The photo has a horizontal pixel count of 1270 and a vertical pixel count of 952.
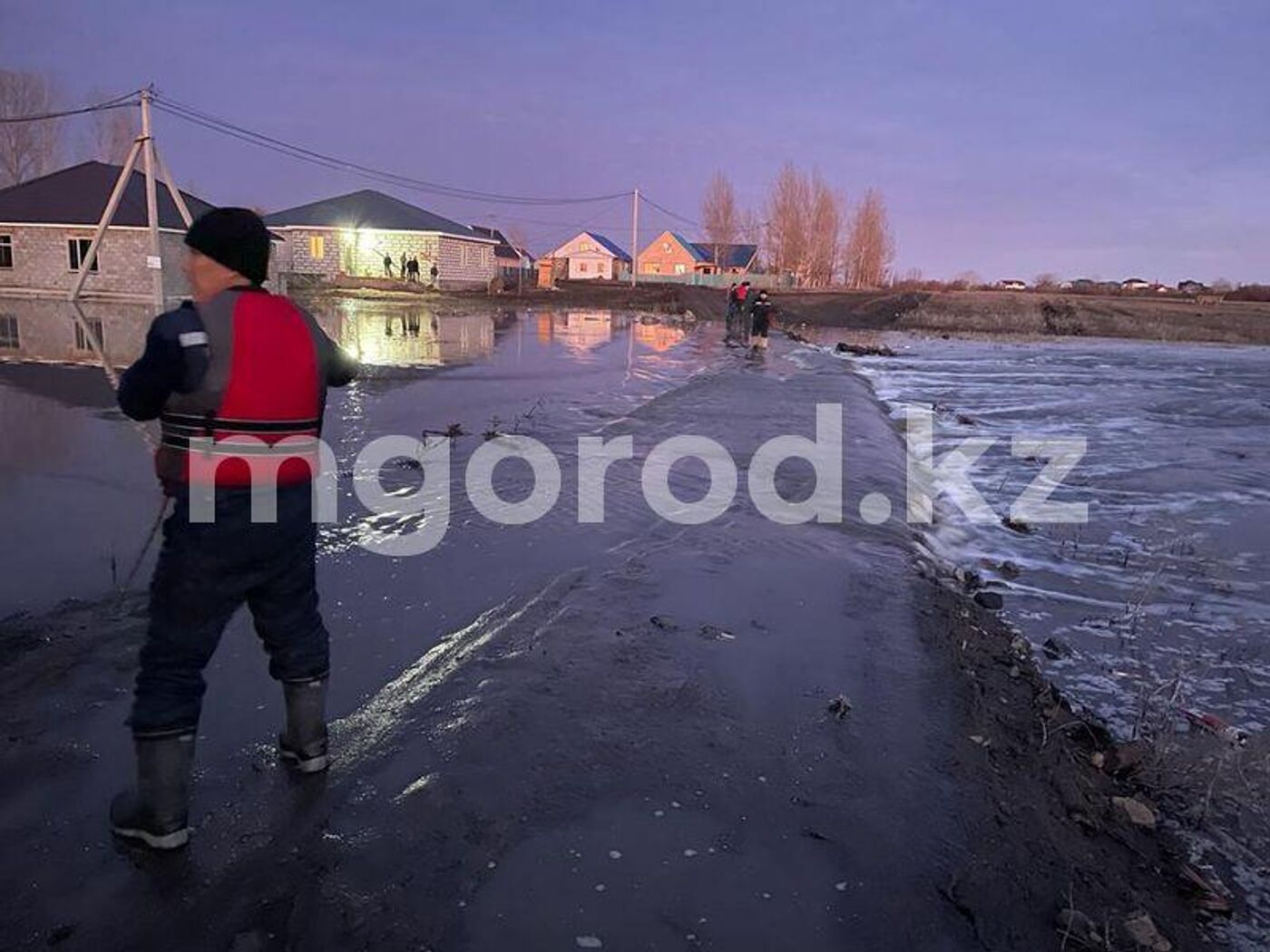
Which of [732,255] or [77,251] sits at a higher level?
[732,255]

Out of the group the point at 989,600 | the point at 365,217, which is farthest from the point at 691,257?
the point at 989,600

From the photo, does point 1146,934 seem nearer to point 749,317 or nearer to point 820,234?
point 749,317

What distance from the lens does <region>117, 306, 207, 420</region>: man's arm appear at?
8.33 ft

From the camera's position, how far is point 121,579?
16.4 feet

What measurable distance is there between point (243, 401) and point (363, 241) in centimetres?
5575

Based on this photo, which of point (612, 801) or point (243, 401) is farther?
point (612, 801)

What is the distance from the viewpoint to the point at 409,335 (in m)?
24.1

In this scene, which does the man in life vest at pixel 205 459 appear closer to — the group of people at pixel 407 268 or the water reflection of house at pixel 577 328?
the water reflection of house at pixel 577 328

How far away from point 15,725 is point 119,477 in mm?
4416

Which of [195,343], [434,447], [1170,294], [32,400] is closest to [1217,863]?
[195,343]

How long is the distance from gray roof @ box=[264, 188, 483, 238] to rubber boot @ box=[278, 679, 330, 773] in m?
54.1

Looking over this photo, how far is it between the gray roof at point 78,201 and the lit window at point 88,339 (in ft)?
49.9

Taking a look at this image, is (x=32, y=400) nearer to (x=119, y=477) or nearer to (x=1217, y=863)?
(x=119, y=477)

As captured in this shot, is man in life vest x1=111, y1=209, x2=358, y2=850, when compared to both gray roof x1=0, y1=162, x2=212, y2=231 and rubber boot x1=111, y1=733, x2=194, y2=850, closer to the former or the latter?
rubber boot x1=111, y1=733, x2=194, y2=850
